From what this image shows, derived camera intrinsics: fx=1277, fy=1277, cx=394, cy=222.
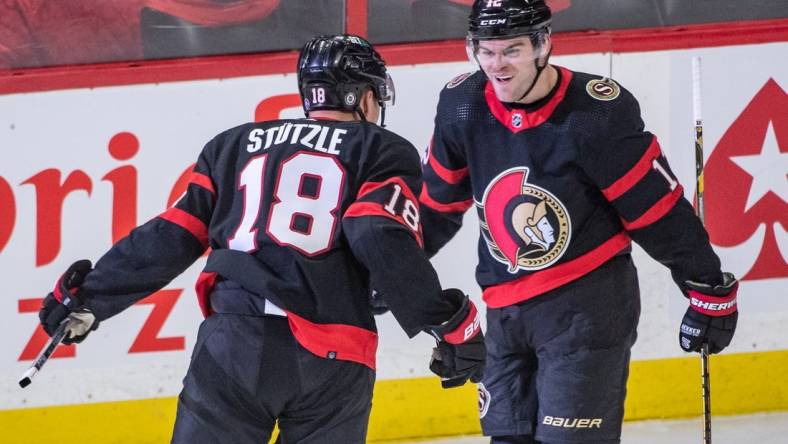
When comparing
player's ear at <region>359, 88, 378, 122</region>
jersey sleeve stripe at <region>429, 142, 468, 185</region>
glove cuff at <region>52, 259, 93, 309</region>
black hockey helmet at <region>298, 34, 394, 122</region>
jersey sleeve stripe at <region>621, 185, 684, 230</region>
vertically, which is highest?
black hockey helmet at <region>298, 34, 394, 122</region>

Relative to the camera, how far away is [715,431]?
404cm

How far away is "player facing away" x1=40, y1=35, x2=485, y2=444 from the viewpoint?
2.26m

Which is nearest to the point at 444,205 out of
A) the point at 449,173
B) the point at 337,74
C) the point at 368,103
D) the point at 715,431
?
the point at 449,173

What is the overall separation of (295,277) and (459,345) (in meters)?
0.32

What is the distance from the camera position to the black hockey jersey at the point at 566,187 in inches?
99.6

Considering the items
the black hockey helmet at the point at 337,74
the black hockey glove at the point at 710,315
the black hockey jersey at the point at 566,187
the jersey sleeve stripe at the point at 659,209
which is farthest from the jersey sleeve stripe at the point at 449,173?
the black hockey glove at the point at 710,315

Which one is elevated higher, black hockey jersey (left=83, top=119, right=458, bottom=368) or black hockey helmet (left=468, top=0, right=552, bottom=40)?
black hockey helmet (left=468, top=0, right=552, bottom=40)

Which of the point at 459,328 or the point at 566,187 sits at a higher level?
the point at 566,187

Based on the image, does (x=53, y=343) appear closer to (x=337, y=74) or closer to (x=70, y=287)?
(x=70, y=287)

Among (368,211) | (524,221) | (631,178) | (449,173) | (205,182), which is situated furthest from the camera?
(449,173)

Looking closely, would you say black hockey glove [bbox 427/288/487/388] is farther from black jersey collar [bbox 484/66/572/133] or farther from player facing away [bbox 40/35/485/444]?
black jersey collar [bbox 484/66/572/133]

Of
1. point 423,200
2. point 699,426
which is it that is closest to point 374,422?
point 699,426

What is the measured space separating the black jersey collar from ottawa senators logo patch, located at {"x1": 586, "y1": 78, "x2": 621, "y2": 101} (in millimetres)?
50

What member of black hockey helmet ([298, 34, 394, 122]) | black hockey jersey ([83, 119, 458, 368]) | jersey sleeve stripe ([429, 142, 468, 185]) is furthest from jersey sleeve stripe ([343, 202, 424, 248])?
jersey sleeve stripe ([429, 142, 468, 185])
